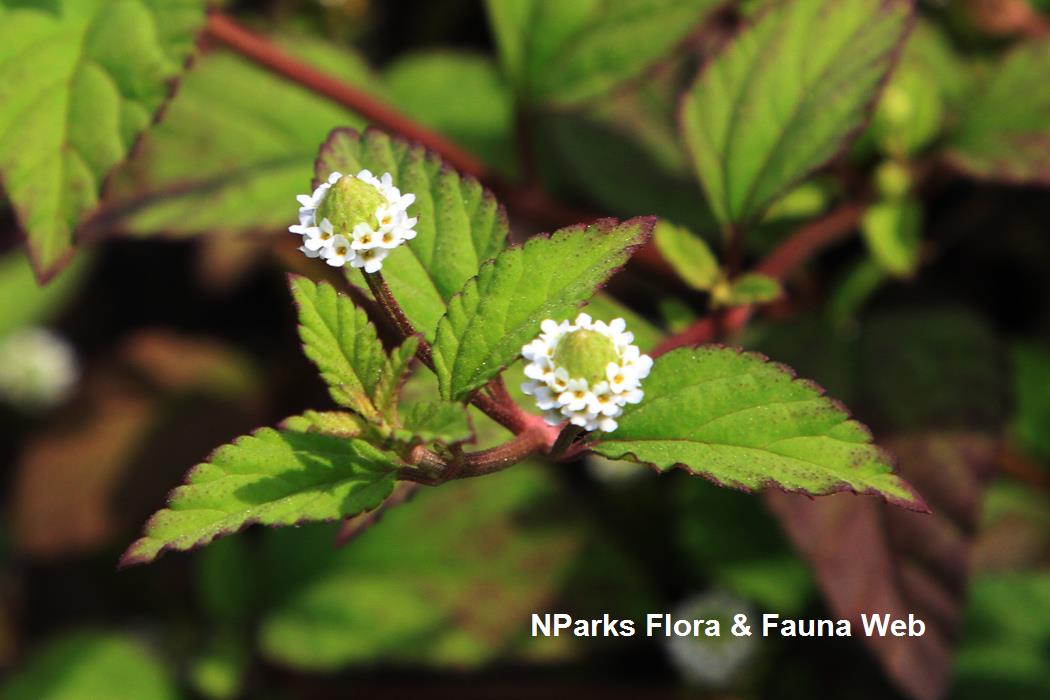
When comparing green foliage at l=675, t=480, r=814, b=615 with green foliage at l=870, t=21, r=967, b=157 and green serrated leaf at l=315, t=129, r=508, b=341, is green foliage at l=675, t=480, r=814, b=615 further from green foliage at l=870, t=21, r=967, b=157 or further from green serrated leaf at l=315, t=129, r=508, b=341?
green serrated leaf at l=315, t=129, r=508, b=341

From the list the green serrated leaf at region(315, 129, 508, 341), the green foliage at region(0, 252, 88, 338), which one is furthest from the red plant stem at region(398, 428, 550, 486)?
the green foliage at region(0, 252, 88, 338)

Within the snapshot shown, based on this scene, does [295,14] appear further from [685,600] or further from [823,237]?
[685,600]

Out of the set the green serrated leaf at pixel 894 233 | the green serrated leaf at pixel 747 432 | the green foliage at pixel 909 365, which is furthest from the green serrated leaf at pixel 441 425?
the green serrated leaf at pixel 894 233

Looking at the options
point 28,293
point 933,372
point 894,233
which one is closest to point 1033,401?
point 933,372

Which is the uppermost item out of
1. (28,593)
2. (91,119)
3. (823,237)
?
(91,119)

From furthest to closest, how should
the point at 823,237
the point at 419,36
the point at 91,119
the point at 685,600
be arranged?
the point at 419,36
the point at 685,600
the point at 823,237
the point at 91,119

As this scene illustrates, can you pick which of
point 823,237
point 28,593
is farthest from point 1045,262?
point 28,593
